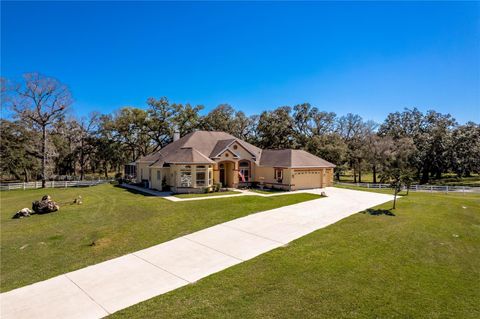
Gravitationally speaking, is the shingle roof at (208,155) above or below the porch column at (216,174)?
above

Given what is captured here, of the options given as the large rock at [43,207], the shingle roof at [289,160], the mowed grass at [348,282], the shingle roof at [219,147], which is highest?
the shingle roof at [219,147]

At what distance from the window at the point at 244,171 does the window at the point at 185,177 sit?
5.82 meters

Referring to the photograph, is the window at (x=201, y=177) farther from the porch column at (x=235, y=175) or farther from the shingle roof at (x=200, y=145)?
the porch column at (x=235, y=175)

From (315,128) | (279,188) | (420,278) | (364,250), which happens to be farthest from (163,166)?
(315,128)

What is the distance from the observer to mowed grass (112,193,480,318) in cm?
633

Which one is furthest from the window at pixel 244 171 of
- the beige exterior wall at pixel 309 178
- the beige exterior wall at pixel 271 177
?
the beige exterior wall at pixel 309 178

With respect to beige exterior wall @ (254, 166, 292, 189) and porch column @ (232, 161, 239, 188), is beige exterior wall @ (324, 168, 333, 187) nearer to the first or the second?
beige exterior wall @ (254, 166, 292, 189)

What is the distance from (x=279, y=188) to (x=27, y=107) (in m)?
27.1

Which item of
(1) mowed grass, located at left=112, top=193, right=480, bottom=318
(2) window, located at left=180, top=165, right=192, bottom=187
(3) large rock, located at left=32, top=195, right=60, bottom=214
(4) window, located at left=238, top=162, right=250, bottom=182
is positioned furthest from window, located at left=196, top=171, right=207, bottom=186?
(1) mowed grass, located at left=112, top=193, right=480, bottom=318

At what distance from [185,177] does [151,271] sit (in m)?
15.5

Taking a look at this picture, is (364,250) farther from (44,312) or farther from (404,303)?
(44,312)

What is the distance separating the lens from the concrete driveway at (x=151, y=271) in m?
6.63

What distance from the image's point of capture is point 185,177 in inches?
932

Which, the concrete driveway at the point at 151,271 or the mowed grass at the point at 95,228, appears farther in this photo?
the mowed grass at the point at 95,228
